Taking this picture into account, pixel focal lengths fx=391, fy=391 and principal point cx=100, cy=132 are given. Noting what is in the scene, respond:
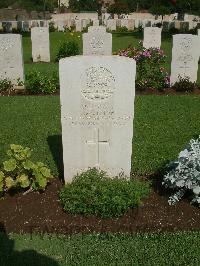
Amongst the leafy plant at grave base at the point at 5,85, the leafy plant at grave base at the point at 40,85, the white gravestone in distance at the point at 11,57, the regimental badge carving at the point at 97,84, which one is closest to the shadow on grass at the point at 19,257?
the regimental badge carving at the point at 97,84

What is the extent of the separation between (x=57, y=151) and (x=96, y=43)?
773cm

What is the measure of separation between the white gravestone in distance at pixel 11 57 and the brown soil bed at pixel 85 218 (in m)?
7.65

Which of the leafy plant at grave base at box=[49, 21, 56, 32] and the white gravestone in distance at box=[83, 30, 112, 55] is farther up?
the leafy plant at grave base at box=[49, 21, 56, 32]

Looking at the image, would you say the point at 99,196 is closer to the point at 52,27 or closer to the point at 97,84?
the point at 97,84

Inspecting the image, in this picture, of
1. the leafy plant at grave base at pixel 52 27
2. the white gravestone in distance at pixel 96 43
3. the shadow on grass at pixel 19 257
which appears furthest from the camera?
the leafy plant at grave base at pixel 52 27

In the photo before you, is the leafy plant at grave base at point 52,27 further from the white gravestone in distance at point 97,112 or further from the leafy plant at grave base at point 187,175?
the leafy plant at grave base at point 187,175

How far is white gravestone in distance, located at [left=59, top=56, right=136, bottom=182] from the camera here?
15.6 feet

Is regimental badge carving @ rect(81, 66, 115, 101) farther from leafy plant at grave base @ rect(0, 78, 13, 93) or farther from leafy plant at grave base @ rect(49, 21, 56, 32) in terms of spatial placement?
leafy plant at grave base @ rect(49, 21, 56, 32)

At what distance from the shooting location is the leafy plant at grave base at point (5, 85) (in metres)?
12.0

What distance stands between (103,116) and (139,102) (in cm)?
566

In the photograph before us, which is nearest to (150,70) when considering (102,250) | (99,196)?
(99,196)

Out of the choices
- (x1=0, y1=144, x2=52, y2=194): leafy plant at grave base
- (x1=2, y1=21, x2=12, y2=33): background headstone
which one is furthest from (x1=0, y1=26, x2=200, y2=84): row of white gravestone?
(x1=2, y1=21, x2=12, y2=33): background headstone

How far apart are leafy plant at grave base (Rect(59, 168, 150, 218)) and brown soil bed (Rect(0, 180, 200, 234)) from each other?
11cm

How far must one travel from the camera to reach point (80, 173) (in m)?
5.39
